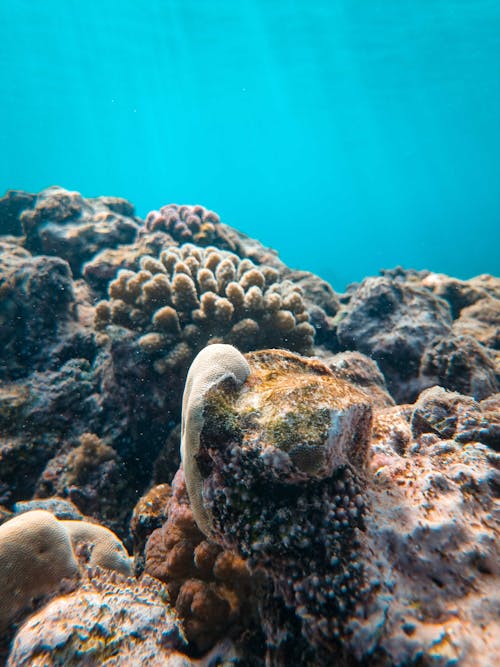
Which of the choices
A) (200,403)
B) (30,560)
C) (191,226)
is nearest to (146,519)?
(30,560)

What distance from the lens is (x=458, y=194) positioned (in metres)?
142

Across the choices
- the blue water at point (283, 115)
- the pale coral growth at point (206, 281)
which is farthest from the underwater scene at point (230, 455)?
the blue water at point (283, 115)

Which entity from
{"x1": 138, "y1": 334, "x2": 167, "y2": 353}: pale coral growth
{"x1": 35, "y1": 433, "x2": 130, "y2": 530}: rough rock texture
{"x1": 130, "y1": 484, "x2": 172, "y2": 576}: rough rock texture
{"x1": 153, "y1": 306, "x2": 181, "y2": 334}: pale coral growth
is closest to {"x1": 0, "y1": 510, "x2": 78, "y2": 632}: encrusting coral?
{"x1": 130, "y1": 484, "x2": 172, "y2": 576}: rough rock texture

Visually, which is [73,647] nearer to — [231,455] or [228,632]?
[228,632]

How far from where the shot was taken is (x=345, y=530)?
1.59 meters

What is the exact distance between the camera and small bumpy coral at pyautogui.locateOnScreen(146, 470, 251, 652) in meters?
1.93

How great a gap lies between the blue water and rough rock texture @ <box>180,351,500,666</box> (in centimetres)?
4021

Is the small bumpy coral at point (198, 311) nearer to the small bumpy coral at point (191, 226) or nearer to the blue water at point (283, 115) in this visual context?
the small bumpy coral at point (191, 226)

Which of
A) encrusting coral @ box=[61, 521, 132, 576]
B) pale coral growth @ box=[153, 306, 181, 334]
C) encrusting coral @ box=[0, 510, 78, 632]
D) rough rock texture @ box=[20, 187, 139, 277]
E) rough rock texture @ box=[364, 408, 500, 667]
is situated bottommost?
encrusting coral @ box=[61, 521, 132, 576]

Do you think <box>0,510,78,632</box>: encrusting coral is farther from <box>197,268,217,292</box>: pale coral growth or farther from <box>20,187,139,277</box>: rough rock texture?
<box>20,187,139,277</box>: rough rock texture

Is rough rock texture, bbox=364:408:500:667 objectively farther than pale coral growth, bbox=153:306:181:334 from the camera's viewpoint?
No

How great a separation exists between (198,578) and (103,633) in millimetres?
781

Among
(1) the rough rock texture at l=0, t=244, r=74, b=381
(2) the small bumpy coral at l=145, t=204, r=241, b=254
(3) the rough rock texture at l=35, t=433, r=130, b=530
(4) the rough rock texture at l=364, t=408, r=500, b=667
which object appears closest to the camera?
(4) the rough rock texture at l=364, t=408, r=500, b=667

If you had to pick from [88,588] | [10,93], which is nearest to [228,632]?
[88,588]
